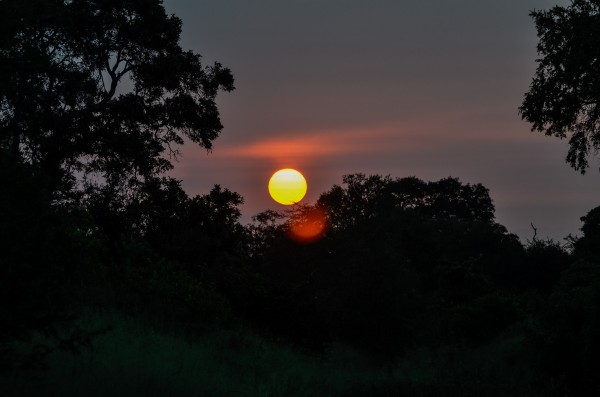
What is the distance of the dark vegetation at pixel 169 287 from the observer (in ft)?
33.0

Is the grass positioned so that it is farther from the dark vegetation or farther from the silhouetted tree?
the silhouetted tree

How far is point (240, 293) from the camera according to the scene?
26906mm

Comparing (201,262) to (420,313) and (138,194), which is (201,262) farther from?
(420,313)

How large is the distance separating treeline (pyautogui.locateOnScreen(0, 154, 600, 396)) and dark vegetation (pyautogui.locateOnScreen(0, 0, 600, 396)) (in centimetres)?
5

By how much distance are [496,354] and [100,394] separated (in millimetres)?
24713

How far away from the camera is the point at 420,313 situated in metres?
29.2

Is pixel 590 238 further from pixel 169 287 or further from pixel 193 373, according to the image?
pixel 193 373

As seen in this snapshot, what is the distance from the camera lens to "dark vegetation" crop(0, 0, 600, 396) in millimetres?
10070

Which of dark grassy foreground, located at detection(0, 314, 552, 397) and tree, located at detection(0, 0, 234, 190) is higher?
tree, located at detection(0, 0, 234, 190)

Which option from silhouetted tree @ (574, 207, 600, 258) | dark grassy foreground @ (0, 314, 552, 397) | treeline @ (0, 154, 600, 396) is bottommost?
dark grassy foreground @ (0, 314, 552, 397)

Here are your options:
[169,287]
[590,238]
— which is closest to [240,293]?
[169,287]

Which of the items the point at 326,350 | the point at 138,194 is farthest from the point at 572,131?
the point at 138,194

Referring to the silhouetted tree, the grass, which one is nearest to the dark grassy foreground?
the grass

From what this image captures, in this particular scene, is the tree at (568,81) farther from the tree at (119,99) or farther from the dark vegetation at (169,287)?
the tree at (119,99)
